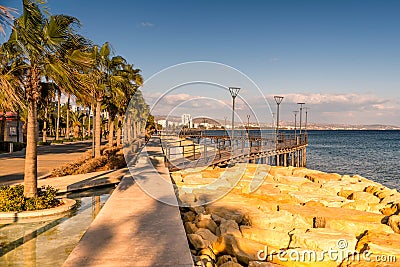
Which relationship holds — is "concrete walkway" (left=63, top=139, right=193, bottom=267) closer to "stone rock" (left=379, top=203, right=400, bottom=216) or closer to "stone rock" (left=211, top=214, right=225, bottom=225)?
"stone rock" (left=211, top=214, right=225, bottom=225)

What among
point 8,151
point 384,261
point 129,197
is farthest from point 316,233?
point 8,151

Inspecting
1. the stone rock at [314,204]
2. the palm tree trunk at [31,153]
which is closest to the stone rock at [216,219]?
the stone rock at [314,204]

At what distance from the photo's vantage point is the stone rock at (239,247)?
6.89 m

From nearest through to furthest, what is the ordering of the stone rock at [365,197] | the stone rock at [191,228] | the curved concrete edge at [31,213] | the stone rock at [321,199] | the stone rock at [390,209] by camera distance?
the stone rock at [191,228] < the curved concrete edge at [31,213] < the stone rock at [390,209] < the stone rock at [321,199] < the stone rock at [365,197]

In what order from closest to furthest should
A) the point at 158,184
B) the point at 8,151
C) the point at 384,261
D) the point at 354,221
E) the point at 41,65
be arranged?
the point at 384,261, the point at 354,221, the point at 41,65, the point at 158,184, the point at 8,151

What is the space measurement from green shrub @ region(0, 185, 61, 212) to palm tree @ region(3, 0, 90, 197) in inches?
9.9

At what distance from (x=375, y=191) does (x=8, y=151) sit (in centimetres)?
2787

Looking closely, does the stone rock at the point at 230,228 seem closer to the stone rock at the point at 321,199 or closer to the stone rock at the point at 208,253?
the stone rock at the point at 208,253

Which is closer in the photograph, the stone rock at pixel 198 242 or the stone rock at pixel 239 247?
the stone rock at pixel 239 247

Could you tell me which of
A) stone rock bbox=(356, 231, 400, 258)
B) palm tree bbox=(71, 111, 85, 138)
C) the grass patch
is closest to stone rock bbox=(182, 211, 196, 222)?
stone rock bbox=(356, 231, 400, 258)

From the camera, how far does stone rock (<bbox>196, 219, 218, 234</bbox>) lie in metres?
8.65

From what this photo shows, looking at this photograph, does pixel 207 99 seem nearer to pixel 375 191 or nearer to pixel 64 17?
pixel 64 17

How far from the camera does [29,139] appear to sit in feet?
32.1

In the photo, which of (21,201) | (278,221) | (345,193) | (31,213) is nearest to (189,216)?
(278,221)
